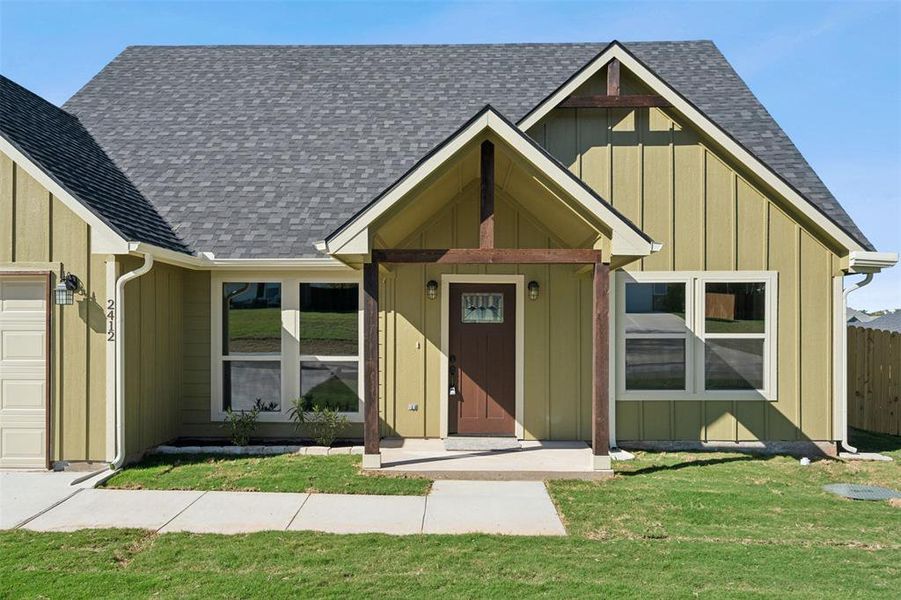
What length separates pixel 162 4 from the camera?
1048 centimetres

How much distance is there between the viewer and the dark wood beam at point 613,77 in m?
8.58

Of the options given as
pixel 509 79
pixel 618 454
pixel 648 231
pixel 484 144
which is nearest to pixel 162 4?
pixel 509 79

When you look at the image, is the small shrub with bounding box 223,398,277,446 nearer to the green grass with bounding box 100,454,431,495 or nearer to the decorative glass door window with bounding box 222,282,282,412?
the decorative glass door window with bounding box 222,282,282,412

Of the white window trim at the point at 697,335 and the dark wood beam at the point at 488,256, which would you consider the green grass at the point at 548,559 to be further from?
the dark wood beam at the point at 488,256

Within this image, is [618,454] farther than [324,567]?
Yes

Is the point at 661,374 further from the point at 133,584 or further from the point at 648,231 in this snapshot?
the point at 133,584

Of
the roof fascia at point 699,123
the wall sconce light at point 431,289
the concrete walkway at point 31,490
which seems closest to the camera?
the concrete walkway at point 31,490

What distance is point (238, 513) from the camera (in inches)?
234

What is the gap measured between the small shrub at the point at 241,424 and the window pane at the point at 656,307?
5529mm

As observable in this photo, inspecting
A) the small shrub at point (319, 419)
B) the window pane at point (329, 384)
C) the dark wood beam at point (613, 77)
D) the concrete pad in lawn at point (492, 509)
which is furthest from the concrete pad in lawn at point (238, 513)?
the dark wood beam at point (613, 77)

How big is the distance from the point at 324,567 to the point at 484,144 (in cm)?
469

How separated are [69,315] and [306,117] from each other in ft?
18.4

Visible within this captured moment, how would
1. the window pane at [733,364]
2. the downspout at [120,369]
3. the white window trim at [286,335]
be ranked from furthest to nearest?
the white window trim at [286,335] → the window pane at [733,364] → the downspout at [120,369]

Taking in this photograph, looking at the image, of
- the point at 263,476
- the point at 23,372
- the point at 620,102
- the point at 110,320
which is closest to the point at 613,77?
the point at 620,102
